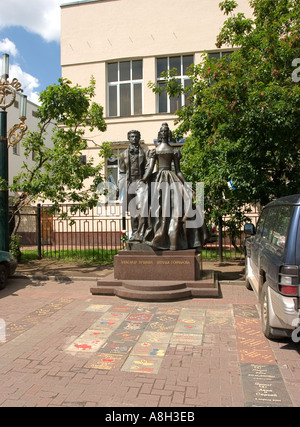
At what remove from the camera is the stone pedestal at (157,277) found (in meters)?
6.96

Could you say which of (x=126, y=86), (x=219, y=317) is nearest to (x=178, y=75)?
(x=126, y=86)

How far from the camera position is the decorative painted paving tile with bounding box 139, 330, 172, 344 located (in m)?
4.86

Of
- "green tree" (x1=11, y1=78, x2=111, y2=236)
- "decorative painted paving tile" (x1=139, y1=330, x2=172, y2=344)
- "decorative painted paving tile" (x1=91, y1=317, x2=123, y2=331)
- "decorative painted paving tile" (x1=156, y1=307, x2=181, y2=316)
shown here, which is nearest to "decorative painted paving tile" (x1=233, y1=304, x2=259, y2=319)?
"decorative painted paving tile" (x1=156, y1=307, x2=181, y2=316)

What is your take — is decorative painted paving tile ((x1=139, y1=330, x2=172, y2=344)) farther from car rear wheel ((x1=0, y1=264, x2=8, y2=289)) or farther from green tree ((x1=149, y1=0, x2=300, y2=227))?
car rear wheel ((x1=0, y1=264, x2=8, y2=289))

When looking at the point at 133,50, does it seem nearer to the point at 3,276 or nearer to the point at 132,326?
the point at 3,276

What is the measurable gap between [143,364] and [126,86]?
17.0 meters

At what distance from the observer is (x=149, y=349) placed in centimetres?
456

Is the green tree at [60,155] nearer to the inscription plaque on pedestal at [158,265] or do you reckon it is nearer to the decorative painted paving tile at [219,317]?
the inscription plaque on pedestal at [158,265]

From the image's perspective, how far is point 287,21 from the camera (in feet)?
29.4

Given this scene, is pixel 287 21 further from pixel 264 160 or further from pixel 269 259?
pixel 269 259

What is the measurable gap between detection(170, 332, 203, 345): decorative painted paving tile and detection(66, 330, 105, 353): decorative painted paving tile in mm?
990
